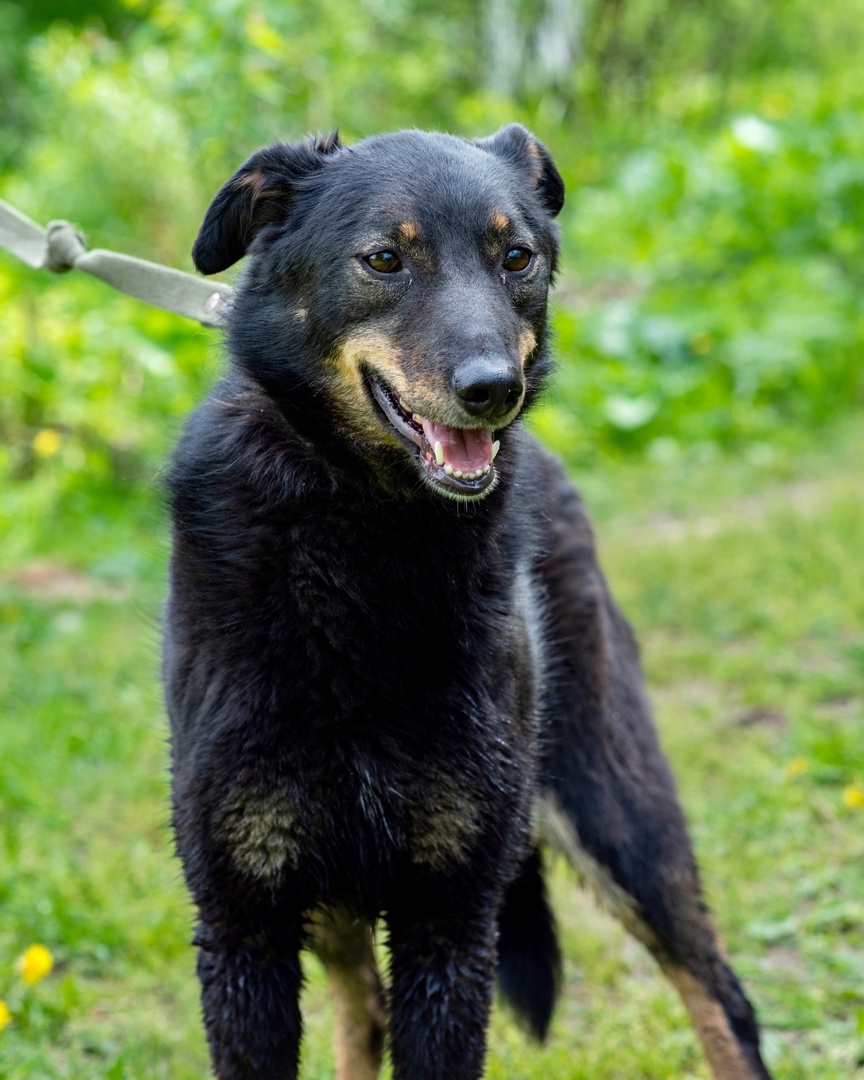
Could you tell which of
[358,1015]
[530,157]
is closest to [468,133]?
[530,157]

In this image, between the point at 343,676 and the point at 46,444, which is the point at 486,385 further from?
the point at 46,444

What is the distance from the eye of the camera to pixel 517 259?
8.38ft

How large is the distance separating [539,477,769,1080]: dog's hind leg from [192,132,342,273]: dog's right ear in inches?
44.2

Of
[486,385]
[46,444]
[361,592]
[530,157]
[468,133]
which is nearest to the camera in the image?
[486,385]

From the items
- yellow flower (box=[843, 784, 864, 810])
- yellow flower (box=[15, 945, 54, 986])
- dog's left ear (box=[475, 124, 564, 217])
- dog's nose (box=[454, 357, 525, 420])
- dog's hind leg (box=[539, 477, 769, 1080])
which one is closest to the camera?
dog's nose (box=[454, 357, 525, 420])

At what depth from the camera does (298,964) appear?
247 centimetres

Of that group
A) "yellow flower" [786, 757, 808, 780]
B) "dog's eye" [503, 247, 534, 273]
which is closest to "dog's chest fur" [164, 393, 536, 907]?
"dog's eye" [503, 247, 534, 273]

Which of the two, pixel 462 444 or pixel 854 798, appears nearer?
pixel 462 444

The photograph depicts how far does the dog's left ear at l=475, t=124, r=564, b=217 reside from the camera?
2.84 m

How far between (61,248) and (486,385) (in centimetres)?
148

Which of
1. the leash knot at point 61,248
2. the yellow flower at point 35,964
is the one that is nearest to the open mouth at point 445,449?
the leash knot at point 61,248

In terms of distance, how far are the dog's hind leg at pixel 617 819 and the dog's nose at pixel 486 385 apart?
101 centimetres

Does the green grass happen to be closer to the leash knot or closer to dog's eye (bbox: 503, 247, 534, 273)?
the leash knot

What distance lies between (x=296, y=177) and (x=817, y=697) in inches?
132
